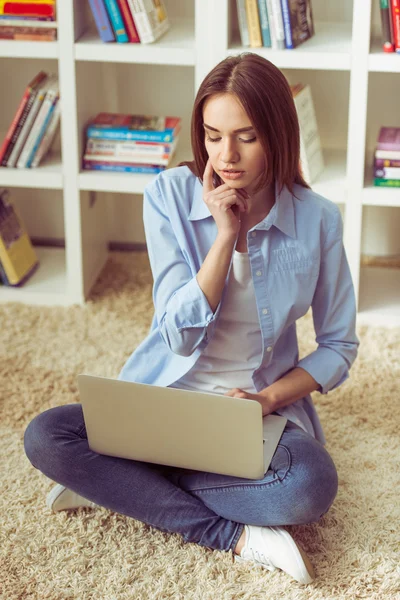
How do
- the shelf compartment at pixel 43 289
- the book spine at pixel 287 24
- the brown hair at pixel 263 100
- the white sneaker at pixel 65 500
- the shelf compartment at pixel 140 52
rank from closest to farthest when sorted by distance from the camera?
1. the brown hair at pixel 263 100
2. the white sneaker at pixel 65 500
3. the book spine at pixel 287 24
4. the shelf compartment at pixel 140 52
5. the shelf compartment at pixel 43 289

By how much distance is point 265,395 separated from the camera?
1.50 metres

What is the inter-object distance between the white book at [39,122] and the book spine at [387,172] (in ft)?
2.74

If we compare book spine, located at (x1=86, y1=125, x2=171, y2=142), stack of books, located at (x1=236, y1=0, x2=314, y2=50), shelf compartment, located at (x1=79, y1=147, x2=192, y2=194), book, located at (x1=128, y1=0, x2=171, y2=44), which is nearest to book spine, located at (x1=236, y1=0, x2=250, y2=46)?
stack of books, located at (x1=236, y1=0, x2=314, y2=50)

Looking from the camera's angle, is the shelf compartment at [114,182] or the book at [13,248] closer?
the shelf compartment at [114,182]

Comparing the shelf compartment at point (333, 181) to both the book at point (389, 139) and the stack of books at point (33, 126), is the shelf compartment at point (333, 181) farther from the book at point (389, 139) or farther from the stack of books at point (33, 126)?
the stack of books at point (33, 126)

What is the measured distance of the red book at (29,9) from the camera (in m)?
2.21

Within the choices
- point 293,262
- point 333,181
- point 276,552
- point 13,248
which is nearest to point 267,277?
point 293,262

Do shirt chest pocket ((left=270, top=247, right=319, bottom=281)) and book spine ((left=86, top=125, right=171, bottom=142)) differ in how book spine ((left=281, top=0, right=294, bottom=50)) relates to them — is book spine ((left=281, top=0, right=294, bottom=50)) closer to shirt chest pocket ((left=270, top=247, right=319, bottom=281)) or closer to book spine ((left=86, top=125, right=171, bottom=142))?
book spine ((left=86, top=125, right=171, bottom=142))

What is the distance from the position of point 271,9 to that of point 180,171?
755 millimetres

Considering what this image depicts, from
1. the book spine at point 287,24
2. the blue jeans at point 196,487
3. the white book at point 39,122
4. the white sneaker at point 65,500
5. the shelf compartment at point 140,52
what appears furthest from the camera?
the white book at point 39,122

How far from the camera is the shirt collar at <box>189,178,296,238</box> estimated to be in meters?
1.47

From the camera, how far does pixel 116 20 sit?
2.19 m

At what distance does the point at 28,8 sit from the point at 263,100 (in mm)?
1098

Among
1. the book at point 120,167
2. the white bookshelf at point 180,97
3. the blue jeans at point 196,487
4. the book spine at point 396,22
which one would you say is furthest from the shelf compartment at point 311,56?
the blue jeans at point 196,487
